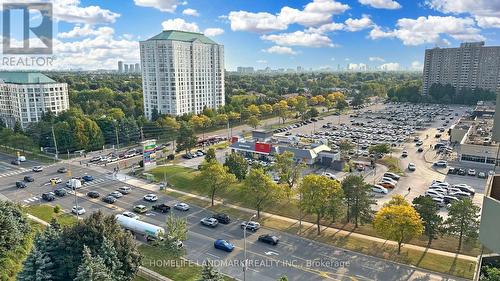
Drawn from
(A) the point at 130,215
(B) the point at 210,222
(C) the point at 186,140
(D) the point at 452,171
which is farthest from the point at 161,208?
(D) the point at 452,171

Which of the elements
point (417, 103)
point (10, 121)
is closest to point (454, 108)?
point (417, 103)

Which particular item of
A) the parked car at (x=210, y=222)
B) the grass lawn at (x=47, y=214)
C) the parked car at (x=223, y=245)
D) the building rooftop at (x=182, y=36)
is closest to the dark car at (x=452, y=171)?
the parked car at (x=210, y=222)

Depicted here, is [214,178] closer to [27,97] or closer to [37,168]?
[37,168]

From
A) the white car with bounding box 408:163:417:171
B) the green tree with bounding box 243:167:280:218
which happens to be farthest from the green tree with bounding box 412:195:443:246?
the white car with bounding box 408:163:417:171

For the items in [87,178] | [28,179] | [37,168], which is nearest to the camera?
[28,179]

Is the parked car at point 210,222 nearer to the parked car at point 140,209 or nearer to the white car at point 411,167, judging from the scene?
the parked car at point 140,209

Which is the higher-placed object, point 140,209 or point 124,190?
point 124,190

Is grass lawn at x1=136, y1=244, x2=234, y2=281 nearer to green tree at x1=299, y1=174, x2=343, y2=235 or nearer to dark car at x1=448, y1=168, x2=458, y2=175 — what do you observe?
green tree at x1=299, y1=174, x2=343, y2=235

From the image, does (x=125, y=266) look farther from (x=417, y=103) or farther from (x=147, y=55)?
(x=417, y=103)
